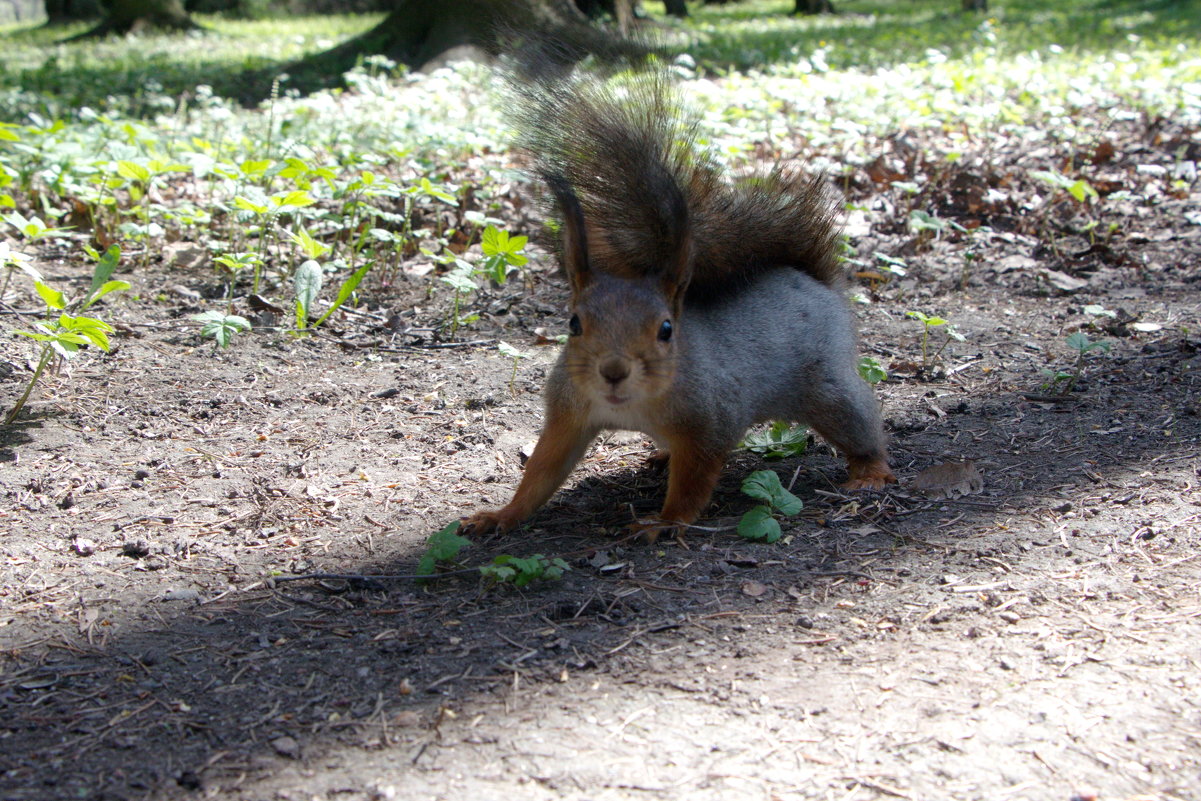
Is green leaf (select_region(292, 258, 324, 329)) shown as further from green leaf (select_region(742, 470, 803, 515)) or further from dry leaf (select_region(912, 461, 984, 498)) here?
dry leaf (select_region(912, 461, 984, 498))

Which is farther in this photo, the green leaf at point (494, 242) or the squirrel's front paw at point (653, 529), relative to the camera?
the green leaf at point (494, 242)

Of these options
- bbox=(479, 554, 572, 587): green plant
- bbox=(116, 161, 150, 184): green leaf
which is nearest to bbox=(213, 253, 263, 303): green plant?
bbox=(116, 161, 150, 184): green leaf

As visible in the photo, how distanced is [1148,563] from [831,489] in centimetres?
81

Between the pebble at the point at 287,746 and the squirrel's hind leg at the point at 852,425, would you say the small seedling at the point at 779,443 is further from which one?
the pebble at the point at 287,746

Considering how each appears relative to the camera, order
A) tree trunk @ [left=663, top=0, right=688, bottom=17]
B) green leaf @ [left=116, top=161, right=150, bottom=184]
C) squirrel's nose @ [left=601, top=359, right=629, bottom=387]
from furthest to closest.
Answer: tree trunk @ [left=663, top=0, right=688, bottom=17] → green leaf @ [left=116, top=161, right=150, bottom=184] → squirrel's nose @ [left=601, top=359, right=629, bottom=387]

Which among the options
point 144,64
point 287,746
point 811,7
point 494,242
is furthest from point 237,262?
point 811,7

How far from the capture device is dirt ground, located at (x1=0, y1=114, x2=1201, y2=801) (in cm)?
168

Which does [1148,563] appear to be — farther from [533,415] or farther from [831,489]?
[533,415]

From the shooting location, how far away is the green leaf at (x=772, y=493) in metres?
2.54

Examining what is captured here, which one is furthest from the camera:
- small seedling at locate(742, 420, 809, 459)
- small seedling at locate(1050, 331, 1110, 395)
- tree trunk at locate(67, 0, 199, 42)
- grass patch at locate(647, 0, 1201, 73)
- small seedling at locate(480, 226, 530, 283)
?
tree trunk at locate(67, 0, 199, 42)

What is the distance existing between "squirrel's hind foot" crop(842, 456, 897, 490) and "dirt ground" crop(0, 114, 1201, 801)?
0.06 m

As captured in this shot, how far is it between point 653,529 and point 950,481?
82 cm

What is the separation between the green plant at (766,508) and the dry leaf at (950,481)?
40 cm

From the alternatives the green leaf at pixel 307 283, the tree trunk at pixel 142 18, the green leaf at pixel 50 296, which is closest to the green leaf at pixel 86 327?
the green leaf at pixel 50 296
